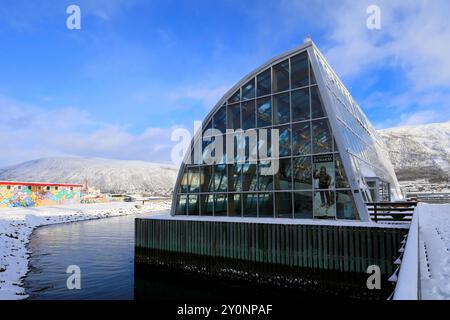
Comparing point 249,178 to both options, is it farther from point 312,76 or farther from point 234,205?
point 312,76

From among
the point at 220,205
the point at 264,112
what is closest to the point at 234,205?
the point at 220,205

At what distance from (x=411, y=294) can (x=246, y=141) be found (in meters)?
18.8

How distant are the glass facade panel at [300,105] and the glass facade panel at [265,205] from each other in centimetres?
499

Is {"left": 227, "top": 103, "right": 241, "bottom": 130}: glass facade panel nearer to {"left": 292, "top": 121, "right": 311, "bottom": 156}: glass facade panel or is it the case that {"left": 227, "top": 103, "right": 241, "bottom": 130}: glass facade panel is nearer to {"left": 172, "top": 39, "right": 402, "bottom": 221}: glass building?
{"left": 172, "top": 39, "right": 402, "bottom": 221}: glass building

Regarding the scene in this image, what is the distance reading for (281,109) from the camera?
69.6ft

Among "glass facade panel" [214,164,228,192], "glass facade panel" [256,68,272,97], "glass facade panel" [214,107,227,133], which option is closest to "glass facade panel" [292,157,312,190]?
"glass facade panel" [214,164,228,192]

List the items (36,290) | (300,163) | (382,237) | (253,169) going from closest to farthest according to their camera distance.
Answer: (382,237) < (36,290) < (300,163) < (253,169)

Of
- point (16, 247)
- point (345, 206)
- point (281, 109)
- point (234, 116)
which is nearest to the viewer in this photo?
point (345, 206)

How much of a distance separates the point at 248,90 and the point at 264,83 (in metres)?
1.22

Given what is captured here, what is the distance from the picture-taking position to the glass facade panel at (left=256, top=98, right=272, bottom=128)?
21531 millimetres

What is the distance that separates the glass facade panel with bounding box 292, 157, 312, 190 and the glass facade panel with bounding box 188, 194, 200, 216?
717 cm
